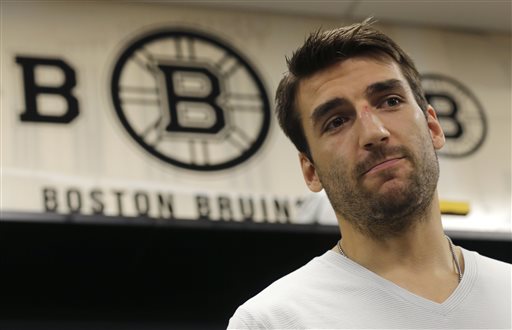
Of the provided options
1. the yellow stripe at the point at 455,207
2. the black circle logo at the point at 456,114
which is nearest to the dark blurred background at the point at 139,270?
the yellow stripe at the point at 455,207

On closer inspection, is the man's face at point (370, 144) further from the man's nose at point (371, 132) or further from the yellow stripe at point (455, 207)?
the yellow stripe at point (455, 207)

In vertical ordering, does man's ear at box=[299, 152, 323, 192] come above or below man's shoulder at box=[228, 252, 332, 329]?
above

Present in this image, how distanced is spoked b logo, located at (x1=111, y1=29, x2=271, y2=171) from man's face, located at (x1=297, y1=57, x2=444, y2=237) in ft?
7.05

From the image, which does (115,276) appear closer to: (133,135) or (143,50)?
(133,135)

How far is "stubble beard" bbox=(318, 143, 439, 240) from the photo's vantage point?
4.60 feet

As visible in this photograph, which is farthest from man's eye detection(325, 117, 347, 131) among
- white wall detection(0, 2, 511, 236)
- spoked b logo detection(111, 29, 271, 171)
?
spoked b logo detection(111, 29, 271, 171)

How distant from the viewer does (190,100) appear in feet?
12.3

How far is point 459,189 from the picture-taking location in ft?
13.1

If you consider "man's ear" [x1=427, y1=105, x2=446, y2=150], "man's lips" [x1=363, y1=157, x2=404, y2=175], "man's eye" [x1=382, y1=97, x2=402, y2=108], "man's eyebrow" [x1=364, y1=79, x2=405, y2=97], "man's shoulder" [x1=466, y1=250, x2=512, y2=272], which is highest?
"man's eyebrow" [x1=364, y1=79, x2=405, y2=97]

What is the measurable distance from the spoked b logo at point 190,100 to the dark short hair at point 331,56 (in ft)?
6.72

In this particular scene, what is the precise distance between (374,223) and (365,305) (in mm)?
160

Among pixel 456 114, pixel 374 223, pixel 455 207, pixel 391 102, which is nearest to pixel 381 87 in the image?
pixel 391 102

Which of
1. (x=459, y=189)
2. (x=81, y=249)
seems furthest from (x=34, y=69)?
(x=459, y=189)

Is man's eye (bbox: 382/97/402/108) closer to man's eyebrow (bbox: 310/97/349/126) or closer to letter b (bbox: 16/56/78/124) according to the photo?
man's eyebrow (bbox: 310/97/349/126)
